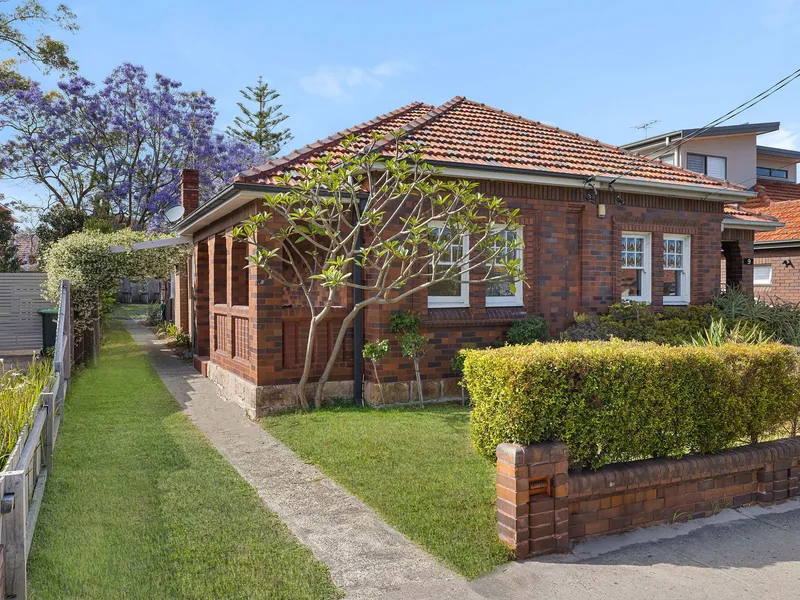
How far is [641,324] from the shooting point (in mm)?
10461

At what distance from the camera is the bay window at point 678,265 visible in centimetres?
1180

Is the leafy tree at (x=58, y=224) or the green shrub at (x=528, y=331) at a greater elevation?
the leafy tree at (x=58, y=224)

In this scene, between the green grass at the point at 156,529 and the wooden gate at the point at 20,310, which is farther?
the wooden gate at the point at 20,310

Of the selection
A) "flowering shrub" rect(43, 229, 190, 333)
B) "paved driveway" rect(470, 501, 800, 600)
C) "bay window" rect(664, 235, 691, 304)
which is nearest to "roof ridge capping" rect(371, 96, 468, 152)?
"bay window" rect(664, 235, 691, 304)

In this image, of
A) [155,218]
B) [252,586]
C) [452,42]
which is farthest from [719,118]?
[155,218]

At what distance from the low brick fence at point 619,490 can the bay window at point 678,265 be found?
269 inches

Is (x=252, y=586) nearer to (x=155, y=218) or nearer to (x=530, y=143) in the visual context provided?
(x=530, y=143)

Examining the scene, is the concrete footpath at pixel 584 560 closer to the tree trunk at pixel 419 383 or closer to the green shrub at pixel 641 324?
the tree trunk at pixel 419 383

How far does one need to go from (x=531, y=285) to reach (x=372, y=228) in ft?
10.5

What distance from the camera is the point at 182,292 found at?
18.9 meters

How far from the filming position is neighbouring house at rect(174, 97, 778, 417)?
29.8ft

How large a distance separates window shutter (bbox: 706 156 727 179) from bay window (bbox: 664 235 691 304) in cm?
1035

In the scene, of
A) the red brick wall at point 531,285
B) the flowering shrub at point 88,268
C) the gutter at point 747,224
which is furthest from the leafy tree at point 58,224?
the gutter at point 747,224

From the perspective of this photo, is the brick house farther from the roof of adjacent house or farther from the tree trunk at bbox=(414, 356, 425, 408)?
the tree trunk at bbox=(414, 356, 425, 408)
